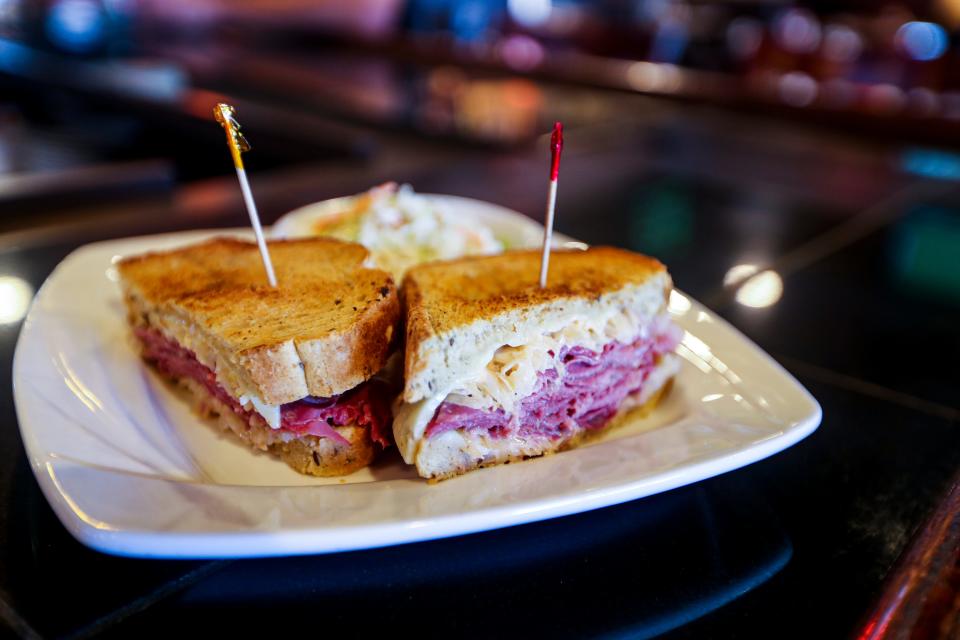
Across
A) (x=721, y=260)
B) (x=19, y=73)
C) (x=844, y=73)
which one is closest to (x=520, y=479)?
(x=721, y=260)

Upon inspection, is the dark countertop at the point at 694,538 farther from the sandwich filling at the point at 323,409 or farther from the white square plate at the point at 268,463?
the sandwich filling at the point at 323,409

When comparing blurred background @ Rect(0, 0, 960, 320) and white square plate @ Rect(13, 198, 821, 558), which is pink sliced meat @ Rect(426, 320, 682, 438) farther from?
blurred background @ Rect(0, 0, 960, 320)

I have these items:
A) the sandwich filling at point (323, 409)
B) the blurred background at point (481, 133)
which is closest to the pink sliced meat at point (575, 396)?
the sandwich filling at point (323, 409)

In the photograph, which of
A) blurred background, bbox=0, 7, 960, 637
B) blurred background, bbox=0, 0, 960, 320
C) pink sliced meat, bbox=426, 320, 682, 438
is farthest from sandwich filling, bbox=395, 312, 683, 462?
blurred background, bbox=0, 0, 960, 320

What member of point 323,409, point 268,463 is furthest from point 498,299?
point 268,463

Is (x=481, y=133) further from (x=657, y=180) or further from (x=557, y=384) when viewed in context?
(x=557, y=384)

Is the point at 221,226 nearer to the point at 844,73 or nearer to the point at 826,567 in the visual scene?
the point at 826,567

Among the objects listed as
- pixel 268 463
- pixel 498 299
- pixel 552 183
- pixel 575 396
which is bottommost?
pixel 268 463
